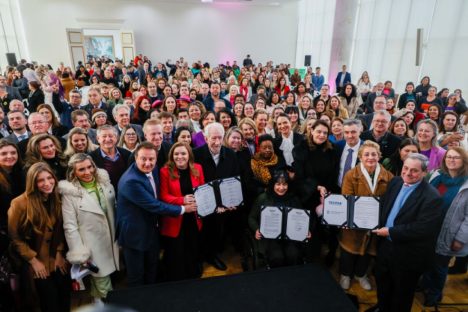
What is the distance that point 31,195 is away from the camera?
255 centimetres

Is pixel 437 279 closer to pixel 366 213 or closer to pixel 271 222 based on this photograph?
pixel 366 213

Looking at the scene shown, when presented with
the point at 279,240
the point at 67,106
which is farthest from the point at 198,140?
the point at 67,106

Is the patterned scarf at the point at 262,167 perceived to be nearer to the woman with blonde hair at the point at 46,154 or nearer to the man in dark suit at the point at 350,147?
the man in dark suit at the point at 350,147

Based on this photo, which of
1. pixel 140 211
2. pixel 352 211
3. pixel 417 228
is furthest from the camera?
pixel 352 211

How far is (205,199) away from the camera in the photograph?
317cm

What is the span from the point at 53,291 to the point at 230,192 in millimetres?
1941

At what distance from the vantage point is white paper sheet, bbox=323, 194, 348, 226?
296 centimetres

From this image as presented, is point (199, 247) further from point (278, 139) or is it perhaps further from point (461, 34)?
point (461, 34)

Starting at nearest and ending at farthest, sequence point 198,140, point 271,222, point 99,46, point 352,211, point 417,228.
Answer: point 417,228, point 352,211, point 271,222, point 198,140, point 99,46

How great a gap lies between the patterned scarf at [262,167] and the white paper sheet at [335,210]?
2.86ft

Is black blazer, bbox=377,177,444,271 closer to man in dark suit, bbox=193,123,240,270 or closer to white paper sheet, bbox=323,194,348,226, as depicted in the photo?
white paper sheet, bbox=323,194,348,226

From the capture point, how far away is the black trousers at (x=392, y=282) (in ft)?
8.82

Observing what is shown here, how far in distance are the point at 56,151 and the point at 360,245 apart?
11.4 feet

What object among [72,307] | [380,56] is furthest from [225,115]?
[380,56]
